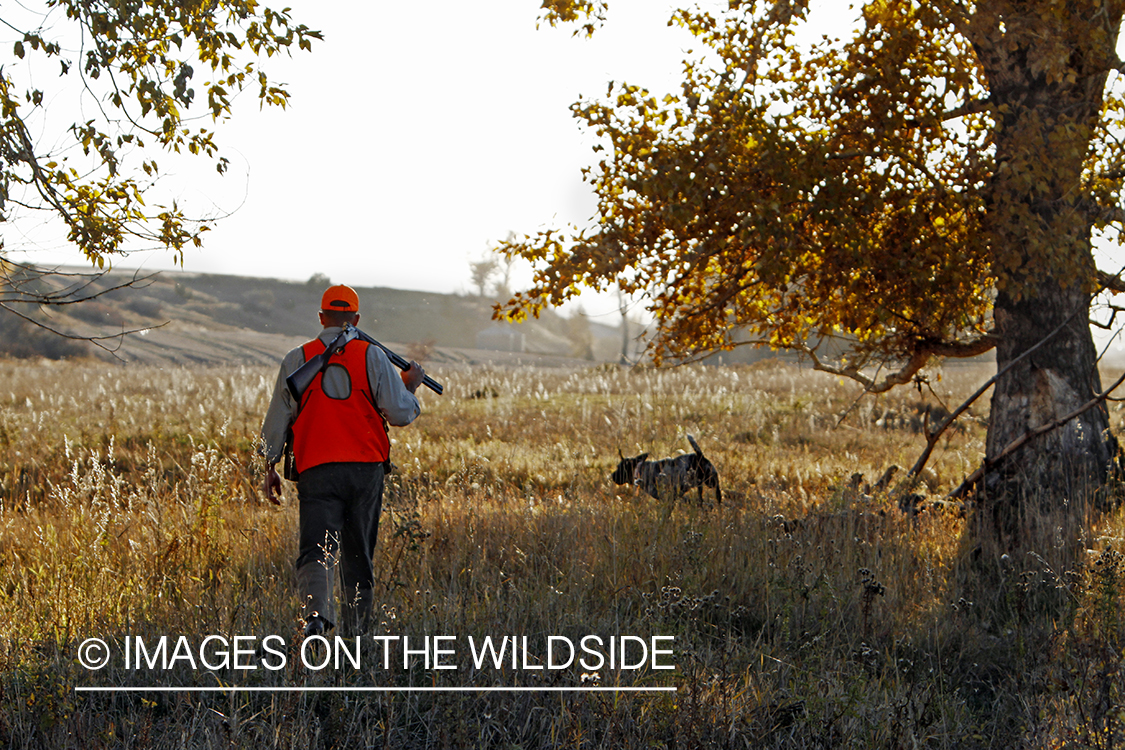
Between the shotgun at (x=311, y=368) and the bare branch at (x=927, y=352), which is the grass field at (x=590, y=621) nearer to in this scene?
the shotgun at (x=311, y=368)

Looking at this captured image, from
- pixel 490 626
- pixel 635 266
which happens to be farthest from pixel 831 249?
pixel 490 626

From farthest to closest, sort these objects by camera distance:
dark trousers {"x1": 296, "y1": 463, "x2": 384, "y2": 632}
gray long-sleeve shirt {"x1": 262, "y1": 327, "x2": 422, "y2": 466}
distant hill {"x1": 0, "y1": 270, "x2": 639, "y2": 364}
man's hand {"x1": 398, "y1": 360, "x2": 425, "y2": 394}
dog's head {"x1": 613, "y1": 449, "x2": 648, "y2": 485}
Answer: distant hill {"x1": 0, "y1": 270, "x2": 639, "y2": 364} < dog's head {"x1": 613, "y1": 449, "x2": 648, "y2": 485} < man's hand {"x1": 398, "y1": 360, "x2": 425, "y2": 394} < gray long-sleeve shirt {"x1": 262, "y1": 327, "x2": 422, "y2": 466} < dark trousers {"x1": 296, "y1": 463, "x2": 384, "y2": 632}

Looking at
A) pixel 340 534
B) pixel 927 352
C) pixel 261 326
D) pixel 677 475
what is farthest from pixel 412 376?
pixel 261 326

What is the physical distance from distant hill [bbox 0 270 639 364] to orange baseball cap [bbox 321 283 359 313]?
34633mm

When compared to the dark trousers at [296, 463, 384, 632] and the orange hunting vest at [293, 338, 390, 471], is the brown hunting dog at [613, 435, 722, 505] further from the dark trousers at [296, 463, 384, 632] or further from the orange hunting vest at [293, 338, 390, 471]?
the orange hunting vest at [293, 338, 390, 471]

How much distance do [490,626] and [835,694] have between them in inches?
70.2

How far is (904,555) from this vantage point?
5.85 meters

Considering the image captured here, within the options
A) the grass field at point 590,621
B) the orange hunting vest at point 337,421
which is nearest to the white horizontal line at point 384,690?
the grass field at point 590,621

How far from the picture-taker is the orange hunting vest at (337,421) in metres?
4.27

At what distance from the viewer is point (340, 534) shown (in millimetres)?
4473

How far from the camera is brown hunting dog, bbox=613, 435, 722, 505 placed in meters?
7.74

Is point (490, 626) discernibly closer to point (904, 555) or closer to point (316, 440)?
point (316, 440)

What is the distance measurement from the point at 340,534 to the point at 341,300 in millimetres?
1354

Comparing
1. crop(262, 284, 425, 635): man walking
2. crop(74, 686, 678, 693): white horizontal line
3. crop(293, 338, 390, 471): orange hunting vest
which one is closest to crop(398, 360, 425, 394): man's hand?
crop(262, 284, 425, 635): man walking
